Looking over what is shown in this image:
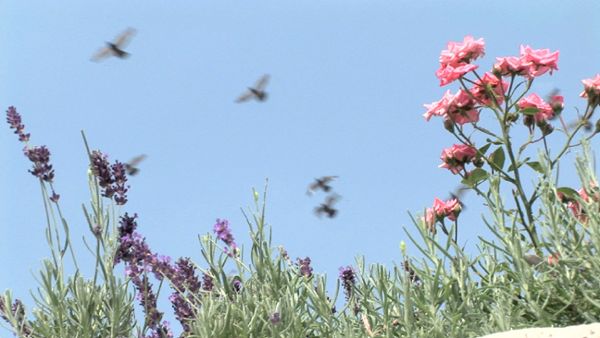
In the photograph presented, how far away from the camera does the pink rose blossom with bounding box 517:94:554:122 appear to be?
17.6 ft

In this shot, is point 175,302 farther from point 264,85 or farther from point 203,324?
point 264,85

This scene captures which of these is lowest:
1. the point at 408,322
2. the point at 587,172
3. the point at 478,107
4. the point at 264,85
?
the point at 408,322

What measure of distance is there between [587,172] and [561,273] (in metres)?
0.62

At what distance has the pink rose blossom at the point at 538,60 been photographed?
5.42 meters

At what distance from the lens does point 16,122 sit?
545 centimetres

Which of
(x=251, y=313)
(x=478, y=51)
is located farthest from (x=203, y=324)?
(x=478, y=51)

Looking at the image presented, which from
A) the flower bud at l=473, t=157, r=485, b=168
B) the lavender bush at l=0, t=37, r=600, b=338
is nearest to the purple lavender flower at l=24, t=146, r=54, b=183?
the lavender bush at l=0, t=37, r=600, b=338

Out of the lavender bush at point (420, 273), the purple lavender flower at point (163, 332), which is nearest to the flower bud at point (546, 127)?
the lavender bush at point (420, 273)

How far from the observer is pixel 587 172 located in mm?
4891

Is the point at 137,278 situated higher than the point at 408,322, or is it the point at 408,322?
the point at 137,278

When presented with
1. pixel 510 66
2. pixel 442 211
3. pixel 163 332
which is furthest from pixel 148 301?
pixel 510 66

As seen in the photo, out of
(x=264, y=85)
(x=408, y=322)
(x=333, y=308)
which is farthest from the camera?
(x=264, y=85)

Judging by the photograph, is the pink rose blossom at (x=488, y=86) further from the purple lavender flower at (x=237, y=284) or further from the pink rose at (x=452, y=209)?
the purple lavender flower at (x=237, y=284)

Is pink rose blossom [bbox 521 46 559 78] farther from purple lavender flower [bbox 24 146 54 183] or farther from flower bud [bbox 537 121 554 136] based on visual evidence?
purple lavender flower [bbox 24 146 54 183]
